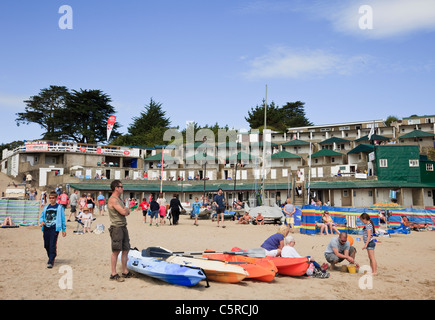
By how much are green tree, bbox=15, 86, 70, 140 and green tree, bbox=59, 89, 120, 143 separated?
1046mm

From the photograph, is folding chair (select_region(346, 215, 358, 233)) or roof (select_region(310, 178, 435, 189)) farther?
roof (select_region(310, 178, 435, 189))

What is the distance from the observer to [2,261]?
9008 mm

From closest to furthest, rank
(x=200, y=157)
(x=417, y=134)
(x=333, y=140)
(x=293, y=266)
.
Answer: (x=293, y=266) → (x=417, y=134) → (x=200, y=157) → (x=333, y=140)

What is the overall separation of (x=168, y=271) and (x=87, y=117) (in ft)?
212

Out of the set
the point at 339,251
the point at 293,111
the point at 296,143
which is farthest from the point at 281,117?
the point at 339,251

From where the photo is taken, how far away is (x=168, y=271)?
689 cm

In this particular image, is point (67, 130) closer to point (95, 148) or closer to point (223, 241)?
point (95, 148)

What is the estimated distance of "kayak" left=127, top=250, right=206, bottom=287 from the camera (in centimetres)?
669

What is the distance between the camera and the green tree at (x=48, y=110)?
64.8 m

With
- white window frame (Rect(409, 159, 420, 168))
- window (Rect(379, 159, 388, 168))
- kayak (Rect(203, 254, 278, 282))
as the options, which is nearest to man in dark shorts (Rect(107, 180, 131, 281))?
kayak (Rect(203, 254, 278, 282))

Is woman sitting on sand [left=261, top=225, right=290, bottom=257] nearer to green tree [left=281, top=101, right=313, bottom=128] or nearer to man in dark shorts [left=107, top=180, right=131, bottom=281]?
man in dark shorts [left=107, top=180, right=131, bottom=281]

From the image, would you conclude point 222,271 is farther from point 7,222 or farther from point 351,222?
point 7,222

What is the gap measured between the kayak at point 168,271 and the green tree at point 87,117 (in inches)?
2428

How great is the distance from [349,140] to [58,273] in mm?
60409
